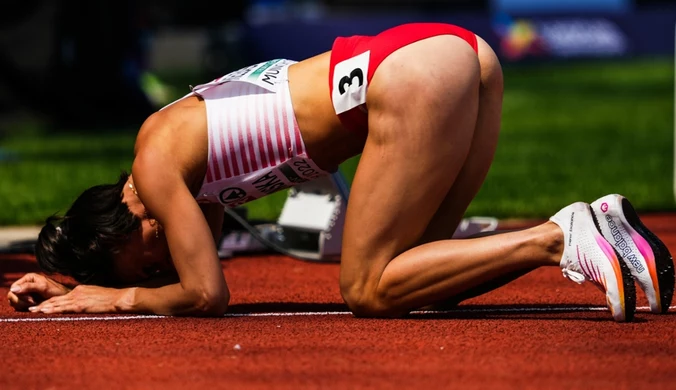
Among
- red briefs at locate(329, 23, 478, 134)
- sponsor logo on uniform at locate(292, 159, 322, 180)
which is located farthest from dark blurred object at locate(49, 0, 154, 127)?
red briefs at locate(329, 23, 478, 134)

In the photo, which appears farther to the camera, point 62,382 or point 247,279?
point 247,279

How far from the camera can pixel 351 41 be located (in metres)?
5.31

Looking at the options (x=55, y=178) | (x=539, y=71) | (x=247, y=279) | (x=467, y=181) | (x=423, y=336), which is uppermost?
(x=467, y=181)

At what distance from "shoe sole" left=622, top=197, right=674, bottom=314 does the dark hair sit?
2.04 metres

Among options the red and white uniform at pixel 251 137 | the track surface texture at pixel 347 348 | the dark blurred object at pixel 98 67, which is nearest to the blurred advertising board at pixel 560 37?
the dark blurred object at pixel 98 67

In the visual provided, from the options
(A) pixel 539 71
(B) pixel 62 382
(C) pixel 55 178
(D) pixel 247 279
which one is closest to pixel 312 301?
(D) pixel 247 279

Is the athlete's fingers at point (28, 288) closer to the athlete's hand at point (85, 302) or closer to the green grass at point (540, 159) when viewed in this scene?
the athlete's hand at point (85, 302)

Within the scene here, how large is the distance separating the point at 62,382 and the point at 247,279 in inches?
109

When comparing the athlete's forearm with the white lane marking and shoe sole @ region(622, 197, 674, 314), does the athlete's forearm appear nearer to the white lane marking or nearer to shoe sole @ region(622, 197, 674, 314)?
the white lane marking

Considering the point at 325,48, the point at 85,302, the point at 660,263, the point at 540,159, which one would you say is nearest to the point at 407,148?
the point at 660,263

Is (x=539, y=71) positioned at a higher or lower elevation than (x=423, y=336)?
lower

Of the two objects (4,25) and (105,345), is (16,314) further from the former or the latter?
(4,25)

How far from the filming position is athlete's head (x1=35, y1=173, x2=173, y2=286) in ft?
17.7

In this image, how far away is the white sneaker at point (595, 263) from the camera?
4871 millimetres
